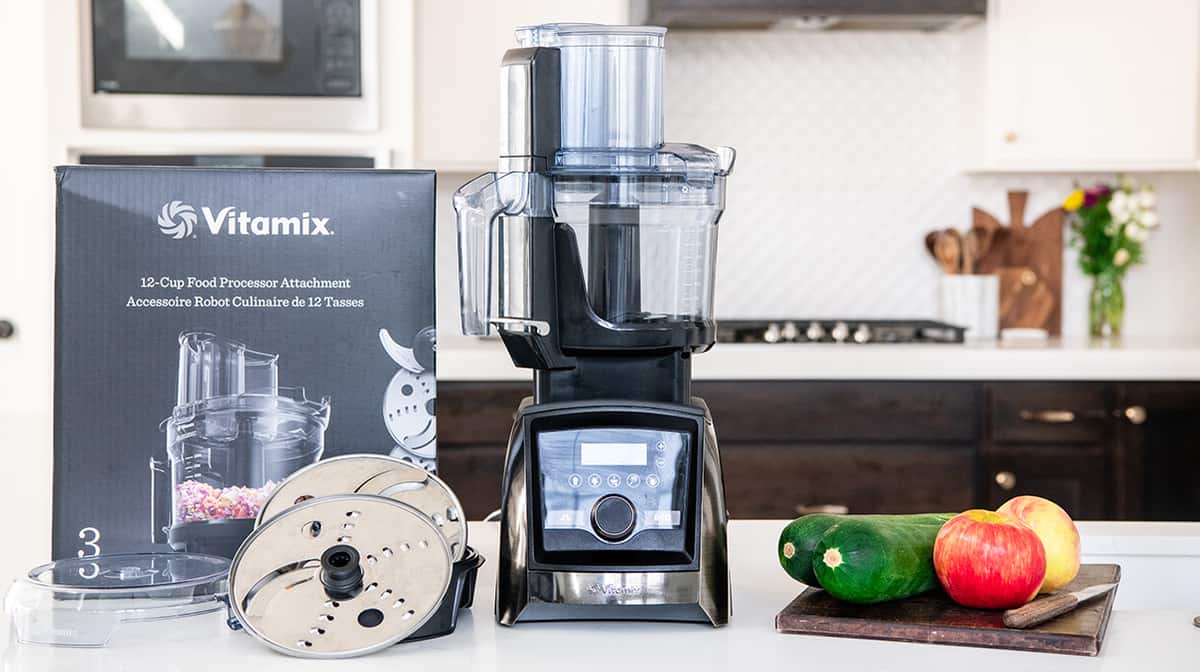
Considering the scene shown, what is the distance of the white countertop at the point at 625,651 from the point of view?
3.22 ft

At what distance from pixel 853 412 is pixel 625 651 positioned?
214 cm

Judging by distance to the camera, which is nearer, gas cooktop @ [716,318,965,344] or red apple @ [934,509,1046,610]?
red apple @ [934,509,1046,610]

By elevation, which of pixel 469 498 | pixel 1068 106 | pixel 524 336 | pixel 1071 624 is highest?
pixel 1068 106

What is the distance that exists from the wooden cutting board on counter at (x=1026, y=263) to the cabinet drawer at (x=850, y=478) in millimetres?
734

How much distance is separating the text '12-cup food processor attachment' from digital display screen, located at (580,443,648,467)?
14cm

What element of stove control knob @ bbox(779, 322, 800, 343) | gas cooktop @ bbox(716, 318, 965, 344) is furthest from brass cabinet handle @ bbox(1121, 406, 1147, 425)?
stove control knob @ bbox(779, 322, 800, 343)

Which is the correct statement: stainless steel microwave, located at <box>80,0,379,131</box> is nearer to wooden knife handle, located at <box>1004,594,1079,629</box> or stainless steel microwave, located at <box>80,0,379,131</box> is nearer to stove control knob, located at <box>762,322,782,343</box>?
stove control knob, located at <box>762,322,782,343</box>

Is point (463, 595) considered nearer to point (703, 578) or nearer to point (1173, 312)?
point (703, 578)

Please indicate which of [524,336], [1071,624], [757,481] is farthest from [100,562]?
[757,481]

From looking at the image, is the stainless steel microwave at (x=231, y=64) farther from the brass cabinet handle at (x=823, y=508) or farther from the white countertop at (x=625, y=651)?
the white countertop at (x=625, y=651)

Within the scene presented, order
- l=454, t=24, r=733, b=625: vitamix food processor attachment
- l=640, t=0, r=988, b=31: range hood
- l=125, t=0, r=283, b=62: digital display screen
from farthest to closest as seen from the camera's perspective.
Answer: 1. l=640, t=0, r=988, b=31: range hood
2. l=125, t=0, r=283, b=62: digital display screen
3. l=454, t=24, r=733, b=625: vitamix food processor attachment

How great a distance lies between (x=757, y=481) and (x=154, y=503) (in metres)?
2.08

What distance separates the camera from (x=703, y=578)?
42.6 inches

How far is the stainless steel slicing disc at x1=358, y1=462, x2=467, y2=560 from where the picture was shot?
1.13 metres
